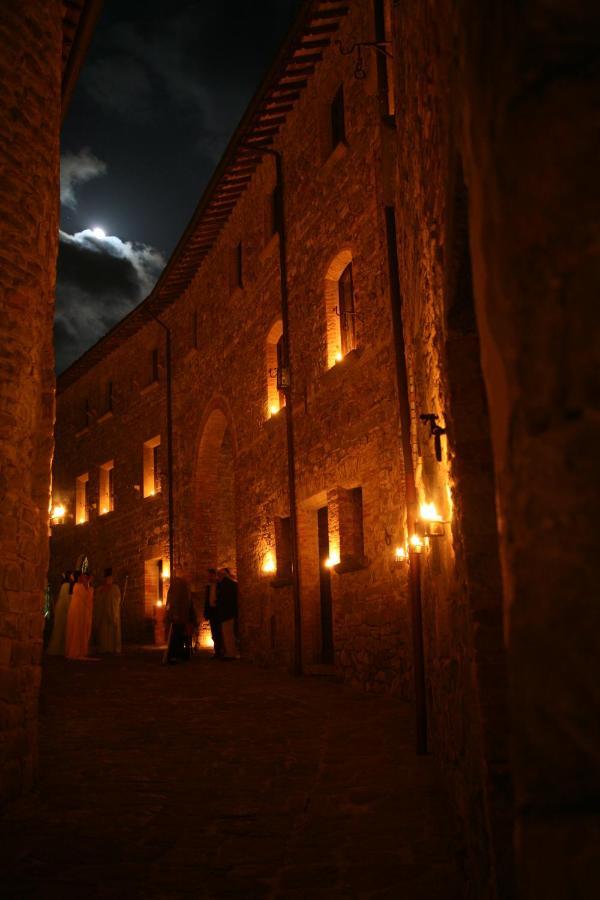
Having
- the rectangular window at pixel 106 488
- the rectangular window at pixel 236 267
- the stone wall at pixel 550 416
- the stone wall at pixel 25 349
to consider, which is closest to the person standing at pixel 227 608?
the rectangular window at pixel 236 267

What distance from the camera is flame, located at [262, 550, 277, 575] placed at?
13.2 metres

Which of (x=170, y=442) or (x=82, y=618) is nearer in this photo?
(x=82, y=618)

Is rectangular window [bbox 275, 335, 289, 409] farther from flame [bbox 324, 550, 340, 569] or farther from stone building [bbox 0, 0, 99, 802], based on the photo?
stone building [bbox 0, 0, 99, 802]

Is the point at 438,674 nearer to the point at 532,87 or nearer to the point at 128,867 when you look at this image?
the point at 128,867

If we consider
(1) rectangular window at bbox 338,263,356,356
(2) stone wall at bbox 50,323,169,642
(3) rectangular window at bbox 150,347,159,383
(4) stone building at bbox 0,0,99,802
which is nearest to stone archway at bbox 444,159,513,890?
(4) stone building at bbox 0,0,99,802

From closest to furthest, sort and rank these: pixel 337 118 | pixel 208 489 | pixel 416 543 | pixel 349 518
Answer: pixel 416 543 → pixel 349 518 → pixel 337 118 → pixel 208 489

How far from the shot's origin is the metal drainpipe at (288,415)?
11758mm

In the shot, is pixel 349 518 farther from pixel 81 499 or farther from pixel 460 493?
pixel 81 499

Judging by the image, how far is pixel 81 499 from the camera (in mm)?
24219

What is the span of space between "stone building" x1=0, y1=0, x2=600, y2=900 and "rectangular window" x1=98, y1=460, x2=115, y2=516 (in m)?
4.66

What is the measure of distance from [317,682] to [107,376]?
1452cm

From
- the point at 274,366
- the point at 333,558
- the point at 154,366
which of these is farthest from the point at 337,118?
the point at 154,366

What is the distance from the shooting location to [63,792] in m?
5.11

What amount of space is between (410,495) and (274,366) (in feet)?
25.0
